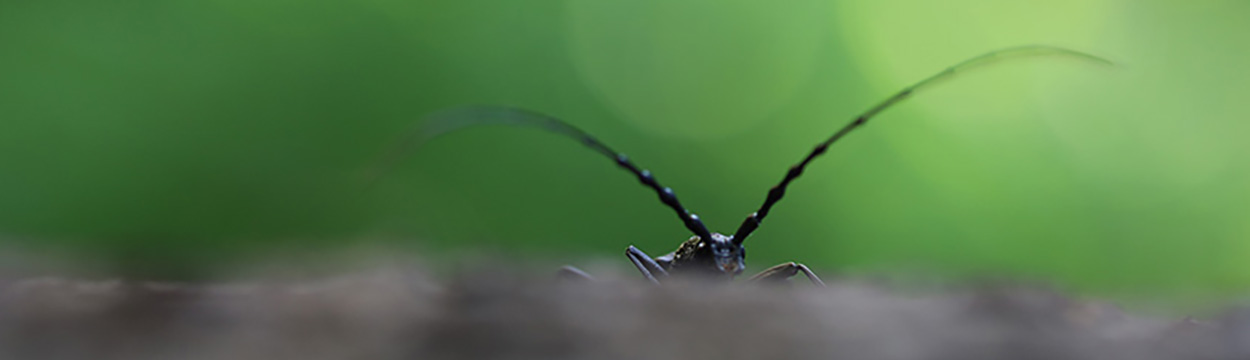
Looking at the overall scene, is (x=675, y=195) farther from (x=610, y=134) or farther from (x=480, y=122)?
(x=610, y=134)

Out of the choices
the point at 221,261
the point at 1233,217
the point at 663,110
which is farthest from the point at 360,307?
the point at 1233,217

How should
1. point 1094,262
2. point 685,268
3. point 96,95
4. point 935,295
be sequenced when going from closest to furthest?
point 935,295, point 685,268, point 96,95, point 1094,262

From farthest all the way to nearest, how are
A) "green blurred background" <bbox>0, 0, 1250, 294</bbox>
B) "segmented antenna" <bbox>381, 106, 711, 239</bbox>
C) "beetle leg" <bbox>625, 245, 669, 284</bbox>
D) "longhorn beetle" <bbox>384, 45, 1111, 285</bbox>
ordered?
1. "green blurred background" <bbox>0, 0, 1250, 294</bbox>
2. "beetle leg" <bbox>625, 245, 669, 284</bbox>
3. "longhorn beetle" <bbox>384, 45, 1111, 285</bbox>
4. "segmented antenna" <bbox>381, 106, 711, 239</bbox>

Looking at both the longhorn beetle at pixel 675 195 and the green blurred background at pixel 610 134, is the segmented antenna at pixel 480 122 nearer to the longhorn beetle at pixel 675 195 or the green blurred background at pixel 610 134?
the longhorn beetle at pixel 675 195

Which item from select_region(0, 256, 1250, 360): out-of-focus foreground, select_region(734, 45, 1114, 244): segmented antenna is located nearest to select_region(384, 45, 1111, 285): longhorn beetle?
select_region(734, 45, 1114, 244): segmented antenna

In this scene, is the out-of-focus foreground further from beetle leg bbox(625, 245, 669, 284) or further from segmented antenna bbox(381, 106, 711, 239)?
beetle leg bbox(625, 245, 669, 284)

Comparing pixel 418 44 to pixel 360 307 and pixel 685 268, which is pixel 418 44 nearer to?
pixel 685 268

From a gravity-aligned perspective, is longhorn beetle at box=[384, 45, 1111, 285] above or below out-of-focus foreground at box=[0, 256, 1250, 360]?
above
